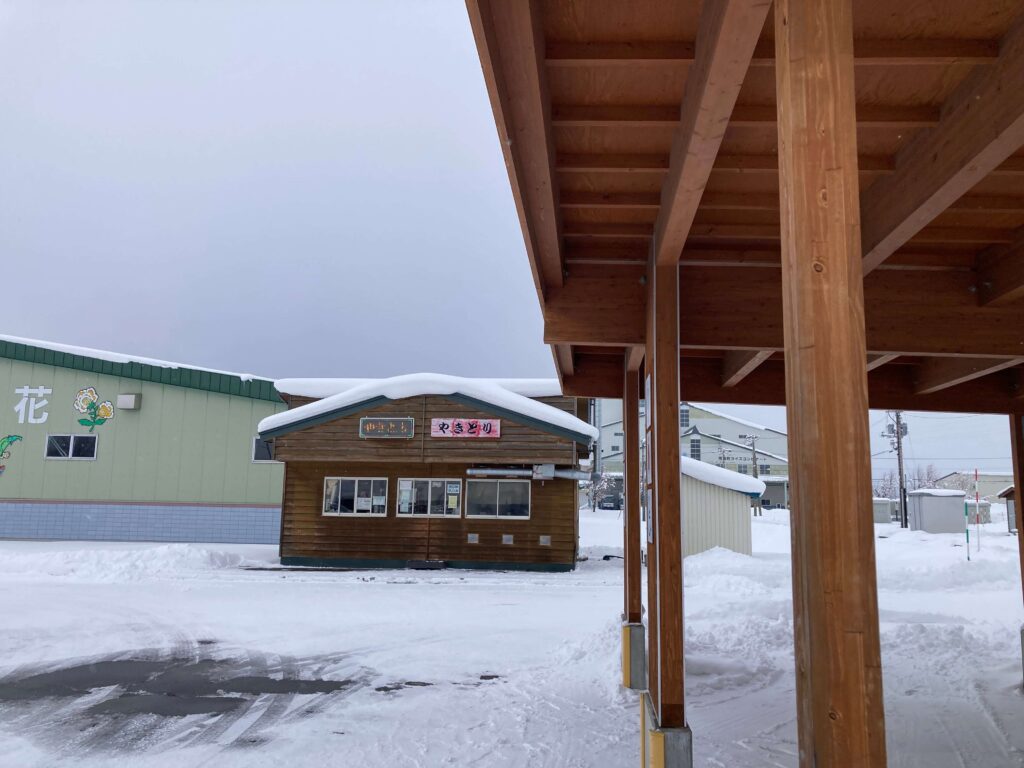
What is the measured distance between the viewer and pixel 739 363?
7.89 metres

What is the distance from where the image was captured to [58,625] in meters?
10.8

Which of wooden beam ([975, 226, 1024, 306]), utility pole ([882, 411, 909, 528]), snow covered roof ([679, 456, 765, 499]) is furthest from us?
utility pole ([882, 411, 909, 528])

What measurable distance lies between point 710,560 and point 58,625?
13944 millimetres

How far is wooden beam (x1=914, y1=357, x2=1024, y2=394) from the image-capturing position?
22.6 feet

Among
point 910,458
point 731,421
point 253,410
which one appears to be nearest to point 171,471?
point 253,410

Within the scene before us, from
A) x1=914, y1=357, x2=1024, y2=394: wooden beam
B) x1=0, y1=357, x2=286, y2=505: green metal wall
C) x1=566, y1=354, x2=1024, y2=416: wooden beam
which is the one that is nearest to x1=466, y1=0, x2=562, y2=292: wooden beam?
x1=914, y1=357, x2=1024, y2=394: wooden beam

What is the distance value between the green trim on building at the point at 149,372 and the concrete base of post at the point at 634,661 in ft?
60.1

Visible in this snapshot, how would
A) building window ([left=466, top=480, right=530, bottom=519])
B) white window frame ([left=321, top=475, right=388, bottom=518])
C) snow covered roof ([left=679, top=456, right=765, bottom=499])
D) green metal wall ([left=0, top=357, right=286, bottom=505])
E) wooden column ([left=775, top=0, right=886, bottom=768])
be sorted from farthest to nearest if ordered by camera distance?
green metal wall ([left=0, top=357, right=286, bottom=505]) → snow covered roof ([left=679, top=456, right=765, bottom=499]) → white window frame ([left=321, top=475, right=388, bottom=518]) → building window ([left=466, top=480, right=530, bottom=519]) → wooden column ([left=775, top=0, right=886, bottom=768])

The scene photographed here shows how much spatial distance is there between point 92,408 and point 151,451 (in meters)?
2.49

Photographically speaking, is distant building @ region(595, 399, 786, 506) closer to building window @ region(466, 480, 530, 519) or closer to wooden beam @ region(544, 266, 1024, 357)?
building window @ region(466, 480, 530, 519)

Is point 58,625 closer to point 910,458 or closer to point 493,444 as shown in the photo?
point 493,444

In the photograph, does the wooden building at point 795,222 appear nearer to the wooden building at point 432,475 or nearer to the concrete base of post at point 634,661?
the concrete base of post at point 634,661

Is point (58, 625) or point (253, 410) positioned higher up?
point (253, 410)

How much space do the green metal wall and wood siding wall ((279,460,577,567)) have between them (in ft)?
14.5
